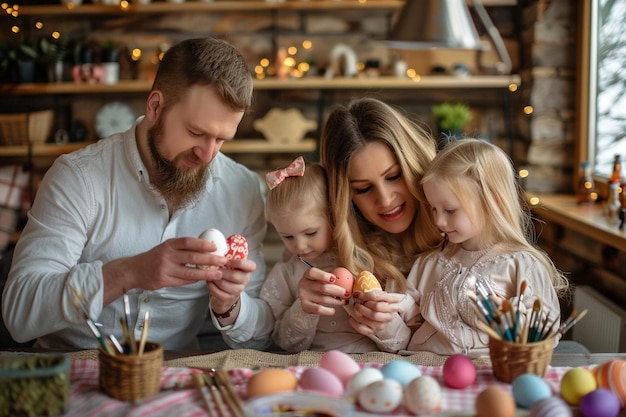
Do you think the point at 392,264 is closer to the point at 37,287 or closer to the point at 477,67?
the point at 37,287

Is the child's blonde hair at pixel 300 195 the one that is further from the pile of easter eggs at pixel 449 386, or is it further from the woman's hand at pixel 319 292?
the pile of easter eggs at pixel 449 386

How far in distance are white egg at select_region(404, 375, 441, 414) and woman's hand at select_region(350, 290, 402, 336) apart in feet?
1.64

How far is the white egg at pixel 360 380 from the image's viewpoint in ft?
4.38

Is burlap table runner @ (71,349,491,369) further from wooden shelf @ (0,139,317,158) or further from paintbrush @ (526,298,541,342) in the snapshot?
wooden shelf @ (0,139,317,158)

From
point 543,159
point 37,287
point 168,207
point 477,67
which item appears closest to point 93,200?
point 168,207

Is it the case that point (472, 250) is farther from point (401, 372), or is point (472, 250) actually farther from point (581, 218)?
point (581, 218)

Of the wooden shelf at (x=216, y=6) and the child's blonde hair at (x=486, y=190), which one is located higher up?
the wooden shelf at (x=216, y=6)

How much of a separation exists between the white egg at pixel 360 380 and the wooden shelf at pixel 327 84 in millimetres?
3288

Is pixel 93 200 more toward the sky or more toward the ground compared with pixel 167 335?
more toward the sky

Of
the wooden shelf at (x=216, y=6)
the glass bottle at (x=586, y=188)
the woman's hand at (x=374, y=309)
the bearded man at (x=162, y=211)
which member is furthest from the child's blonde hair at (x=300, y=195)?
the wooden shelf at (x=216, y=6)

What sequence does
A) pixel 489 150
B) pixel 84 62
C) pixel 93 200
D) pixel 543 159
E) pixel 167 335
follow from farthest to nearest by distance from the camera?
pixel 84 62
pixel 543 159
pixel 167 335
pixel 93 200
pixel 489 150

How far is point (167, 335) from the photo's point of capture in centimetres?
220


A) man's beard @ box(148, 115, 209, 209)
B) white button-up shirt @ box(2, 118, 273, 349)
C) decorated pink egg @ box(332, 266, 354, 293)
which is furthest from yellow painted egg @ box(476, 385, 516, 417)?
man's beard @ box(148, 115, 209, 209)

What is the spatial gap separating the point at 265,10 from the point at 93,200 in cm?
302
